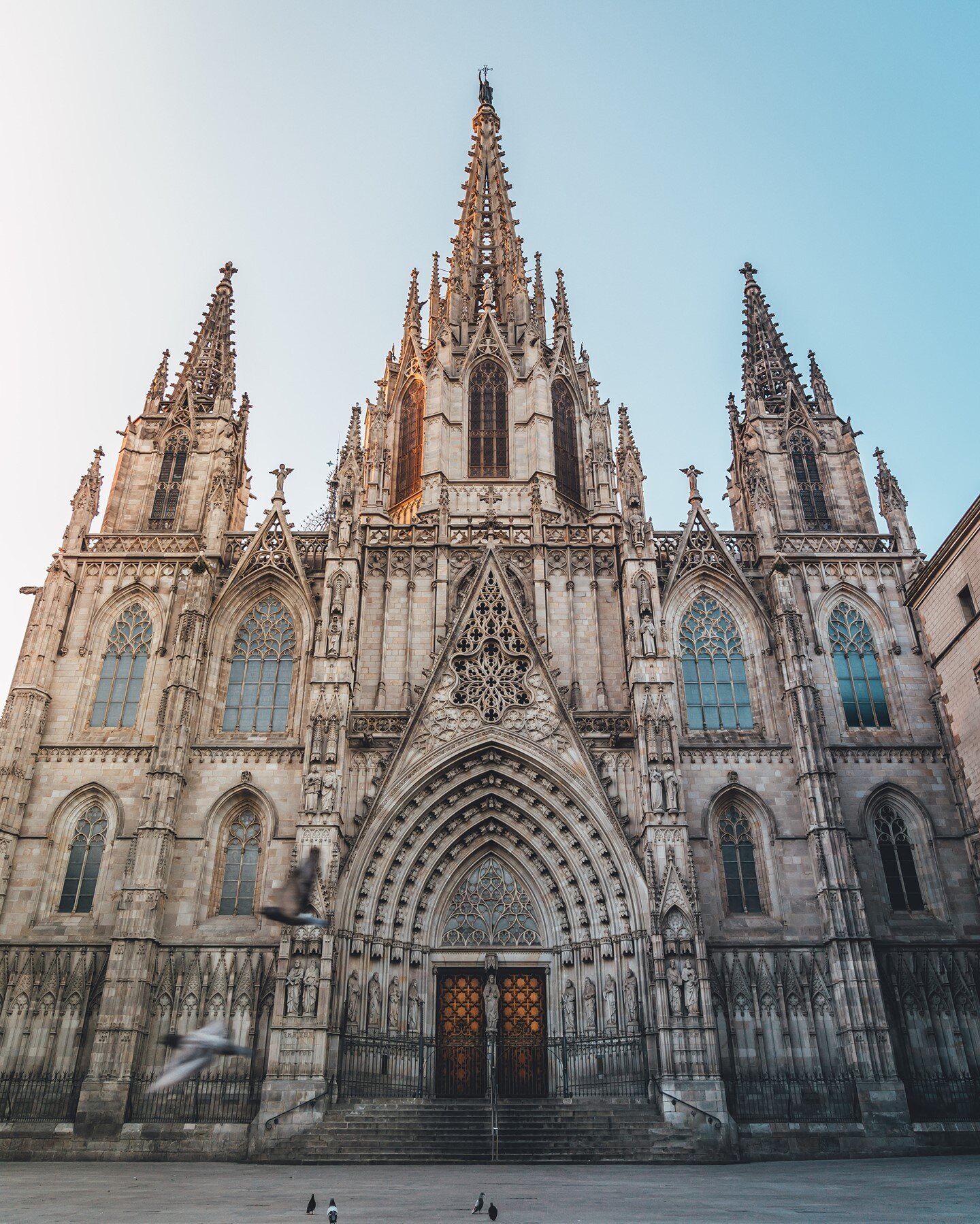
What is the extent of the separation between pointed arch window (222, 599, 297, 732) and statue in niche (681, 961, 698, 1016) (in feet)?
43.1

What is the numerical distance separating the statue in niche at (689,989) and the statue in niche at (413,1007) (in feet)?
22.6

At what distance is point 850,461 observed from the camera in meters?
32.8

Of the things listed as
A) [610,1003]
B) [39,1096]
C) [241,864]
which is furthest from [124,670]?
[610,1003]

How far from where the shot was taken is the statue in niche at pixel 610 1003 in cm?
2309

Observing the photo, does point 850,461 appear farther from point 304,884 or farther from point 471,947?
point 304,884

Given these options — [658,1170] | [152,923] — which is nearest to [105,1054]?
[152,923]

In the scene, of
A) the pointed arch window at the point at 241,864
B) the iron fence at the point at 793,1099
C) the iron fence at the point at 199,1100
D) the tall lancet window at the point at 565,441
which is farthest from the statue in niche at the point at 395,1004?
the tall lancet window at the point at 565,441

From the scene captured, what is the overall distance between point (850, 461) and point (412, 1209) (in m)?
28.5

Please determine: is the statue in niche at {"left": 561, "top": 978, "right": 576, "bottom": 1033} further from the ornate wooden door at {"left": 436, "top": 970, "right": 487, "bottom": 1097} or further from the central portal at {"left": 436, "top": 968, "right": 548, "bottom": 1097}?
the ornate wooden door at {"left": 436, "top": 970, "right": 487, "bottom": 1097}

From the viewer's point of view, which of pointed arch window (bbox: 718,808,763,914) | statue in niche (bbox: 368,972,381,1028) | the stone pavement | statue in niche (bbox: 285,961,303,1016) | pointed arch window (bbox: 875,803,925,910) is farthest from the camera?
pointed arch window (bbox: 875,803,925,910)

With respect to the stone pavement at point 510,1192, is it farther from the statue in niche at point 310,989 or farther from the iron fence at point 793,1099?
the statue in niche at point 310,989

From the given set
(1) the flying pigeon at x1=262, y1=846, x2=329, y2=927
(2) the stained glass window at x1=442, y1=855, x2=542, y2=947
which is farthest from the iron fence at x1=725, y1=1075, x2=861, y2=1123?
(1) the flying pigeon at x1=262, y1=846, x2=329, y2=927

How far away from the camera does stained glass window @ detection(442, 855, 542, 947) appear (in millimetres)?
25141

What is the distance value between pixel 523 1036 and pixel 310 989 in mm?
6076
